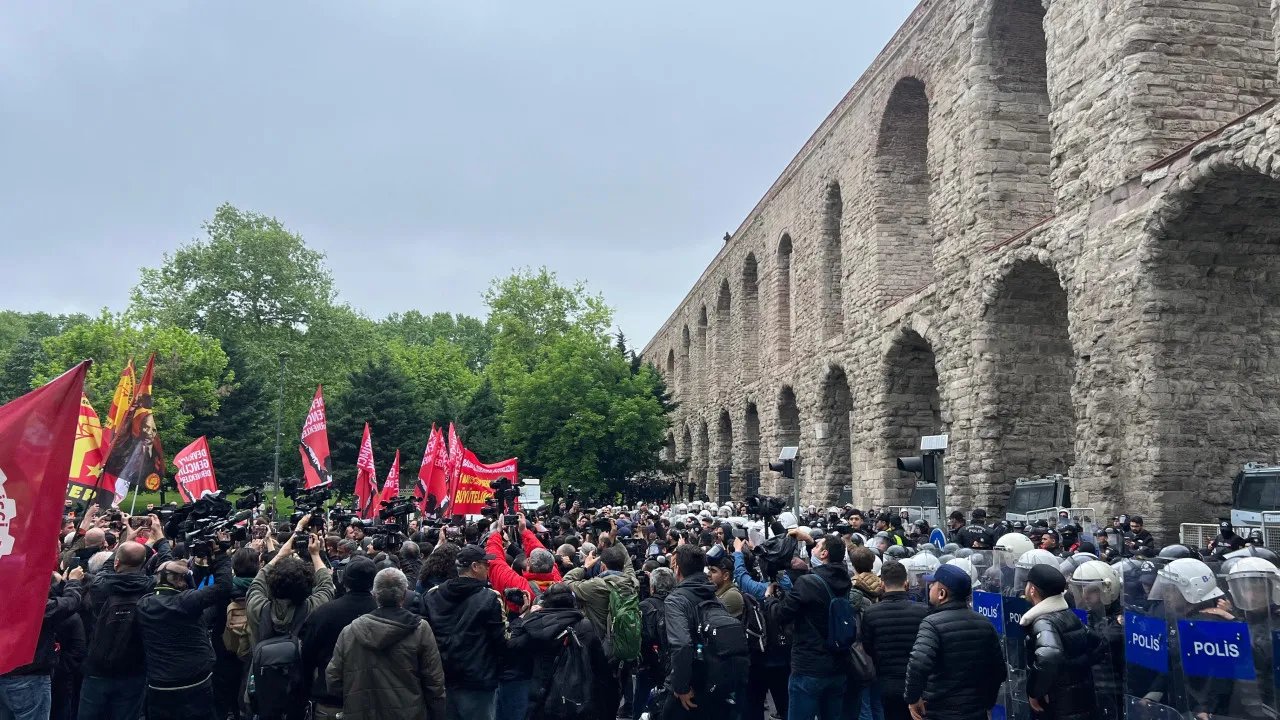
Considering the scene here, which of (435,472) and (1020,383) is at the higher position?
(1020,383)

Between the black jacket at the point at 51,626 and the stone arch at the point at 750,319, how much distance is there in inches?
1205

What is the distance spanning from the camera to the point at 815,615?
19.1 feet

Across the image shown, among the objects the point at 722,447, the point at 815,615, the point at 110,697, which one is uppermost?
→ the point at 722,447

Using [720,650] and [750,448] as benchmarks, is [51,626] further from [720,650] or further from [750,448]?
[750,448]

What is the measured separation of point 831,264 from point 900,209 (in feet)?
14.7

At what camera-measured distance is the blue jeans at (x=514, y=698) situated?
5.79 m

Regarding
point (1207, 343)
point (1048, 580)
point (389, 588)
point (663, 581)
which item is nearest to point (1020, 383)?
point (1207, 343)

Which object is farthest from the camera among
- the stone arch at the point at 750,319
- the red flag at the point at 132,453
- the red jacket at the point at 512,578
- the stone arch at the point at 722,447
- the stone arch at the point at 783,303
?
the stone arch at the point at 722,447

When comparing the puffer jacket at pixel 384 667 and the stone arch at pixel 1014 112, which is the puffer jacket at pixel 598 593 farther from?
the stone arch at pixel 1014 112

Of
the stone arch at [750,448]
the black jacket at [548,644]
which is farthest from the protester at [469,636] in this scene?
the stone arch at [750,448]

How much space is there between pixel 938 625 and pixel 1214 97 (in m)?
11.7

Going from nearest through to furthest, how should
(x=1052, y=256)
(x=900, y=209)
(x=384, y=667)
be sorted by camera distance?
(x=384, y=667), (x=1052, y=256), (x=900, y=209)

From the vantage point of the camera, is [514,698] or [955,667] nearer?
[955,667]

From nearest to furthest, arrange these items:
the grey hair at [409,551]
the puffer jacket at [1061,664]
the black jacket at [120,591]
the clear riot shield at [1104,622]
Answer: the puffer jacket at [1061,664]
the clear riot shield at [1104,622]
the black jacket at [120,591]
the grey hair at [409,551]
